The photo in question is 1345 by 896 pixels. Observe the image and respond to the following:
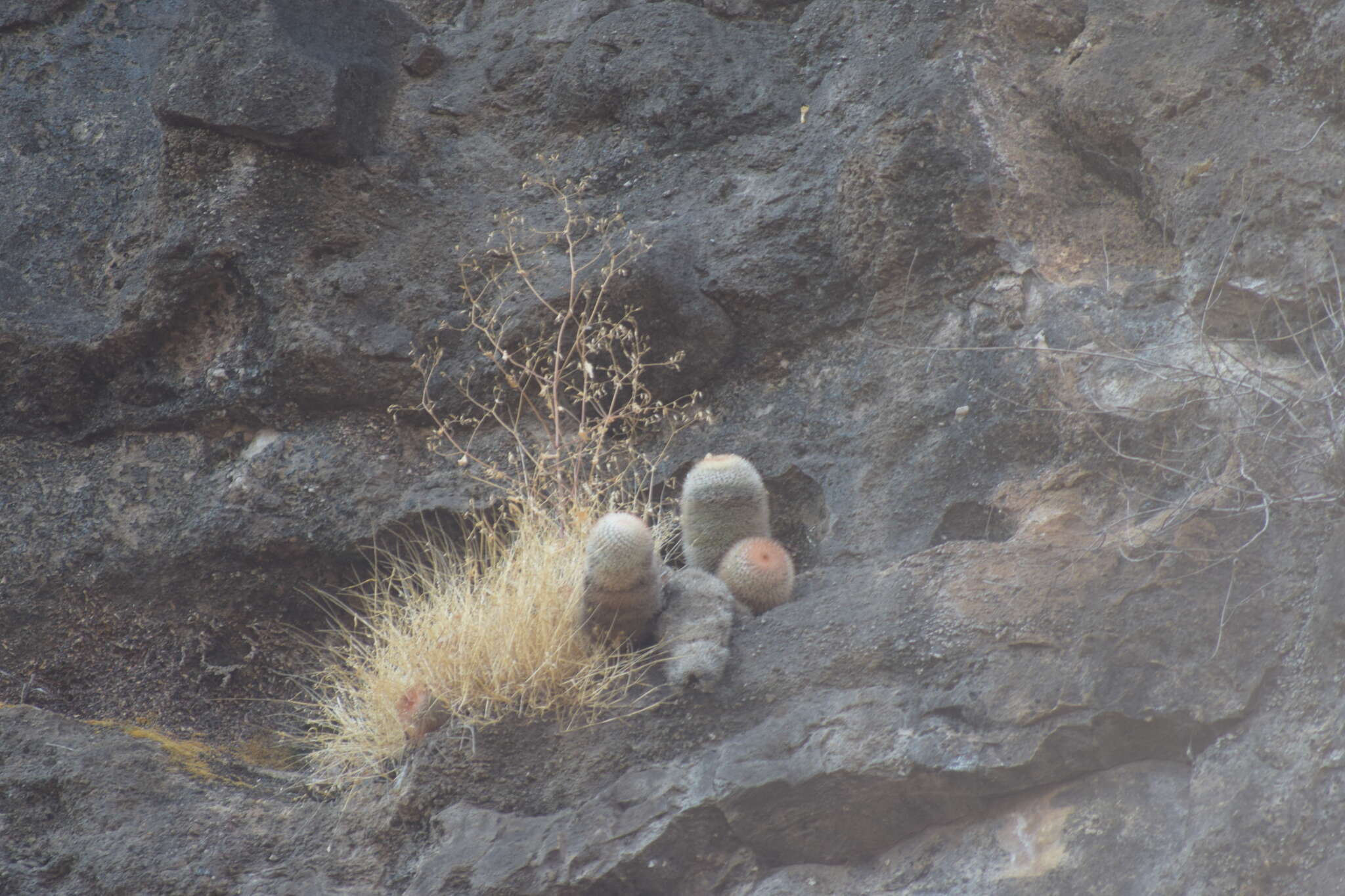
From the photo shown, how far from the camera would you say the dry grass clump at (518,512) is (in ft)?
11.2

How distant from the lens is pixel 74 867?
3.30 meters

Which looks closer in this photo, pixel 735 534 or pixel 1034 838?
pixel 1034 838

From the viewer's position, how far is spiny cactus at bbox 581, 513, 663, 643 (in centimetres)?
340

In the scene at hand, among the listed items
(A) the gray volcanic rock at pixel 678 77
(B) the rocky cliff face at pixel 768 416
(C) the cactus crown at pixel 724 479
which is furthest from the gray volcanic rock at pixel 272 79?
(C) the cactus crown at pixel 724 479

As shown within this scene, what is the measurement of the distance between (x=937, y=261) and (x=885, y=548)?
1069 millimetres

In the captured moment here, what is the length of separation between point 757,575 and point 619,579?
0.44m

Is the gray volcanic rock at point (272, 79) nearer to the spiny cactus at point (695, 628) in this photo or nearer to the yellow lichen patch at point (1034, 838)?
the spiny cactus at point (695, 628)

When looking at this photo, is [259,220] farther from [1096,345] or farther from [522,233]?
[1096,345]

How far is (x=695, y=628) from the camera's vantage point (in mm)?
3473

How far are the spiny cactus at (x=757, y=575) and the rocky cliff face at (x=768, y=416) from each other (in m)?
0.11

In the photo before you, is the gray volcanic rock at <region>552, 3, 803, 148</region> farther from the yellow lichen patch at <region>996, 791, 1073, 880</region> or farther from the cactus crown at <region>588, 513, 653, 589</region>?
the yellow lichen patch at <region>996, 791, 1073, 880</region>

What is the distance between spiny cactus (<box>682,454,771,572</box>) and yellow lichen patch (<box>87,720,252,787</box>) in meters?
1.52

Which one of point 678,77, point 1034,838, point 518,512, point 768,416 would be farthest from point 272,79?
point 1034,838

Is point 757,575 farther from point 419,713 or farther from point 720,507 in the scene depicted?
point 419,713
